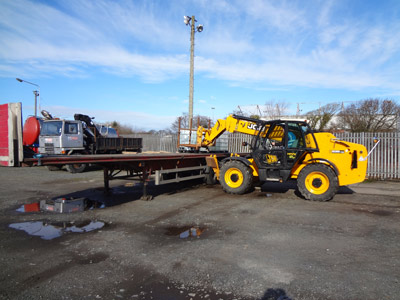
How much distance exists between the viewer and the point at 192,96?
18188 millimetres

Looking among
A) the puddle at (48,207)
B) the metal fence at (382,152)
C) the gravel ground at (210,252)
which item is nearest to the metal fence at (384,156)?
the metal fence at (382,152)

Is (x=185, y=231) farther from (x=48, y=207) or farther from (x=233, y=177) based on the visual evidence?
(x=233, y=177)

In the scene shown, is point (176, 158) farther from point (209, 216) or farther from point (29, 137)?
point (29, 137)

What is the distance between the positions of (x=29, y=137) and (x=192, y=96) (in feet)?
31.5

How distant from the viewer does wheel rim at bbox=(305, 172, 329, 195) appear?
857cm

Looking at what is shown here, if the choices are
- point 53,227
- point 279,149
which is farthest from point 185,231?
point 279,149

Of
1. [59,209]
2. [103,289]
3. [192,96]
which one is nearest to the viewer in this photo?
[103,289]

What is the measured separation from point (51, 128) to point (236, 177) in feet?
33.9

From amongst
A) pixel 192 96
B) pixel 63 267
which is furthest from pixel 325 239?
pixel 192 96

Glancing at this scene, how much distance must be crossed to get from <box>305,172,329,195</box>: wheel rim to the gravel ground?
1.44 feet

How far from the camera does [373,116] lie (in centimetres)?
2188

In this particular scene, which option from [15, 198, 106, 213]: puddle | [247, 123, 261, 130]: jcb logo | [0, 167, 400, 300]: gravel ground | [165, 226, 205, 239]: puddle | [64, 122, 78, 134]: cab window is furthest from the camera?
[64, 122, 78, 134]: cab window

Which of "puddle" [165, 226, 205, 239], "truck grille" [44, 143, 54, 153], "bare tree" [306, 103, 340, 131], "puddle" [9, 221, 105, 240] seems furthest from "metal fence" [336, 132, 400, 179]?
"truck grille" [44, 143, 54, 153]

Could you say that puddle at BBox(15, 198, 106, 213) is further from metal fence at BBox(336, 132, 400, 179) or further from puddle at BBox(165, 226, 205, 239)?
metal fence at BBox(336, 132, 400, 179)
